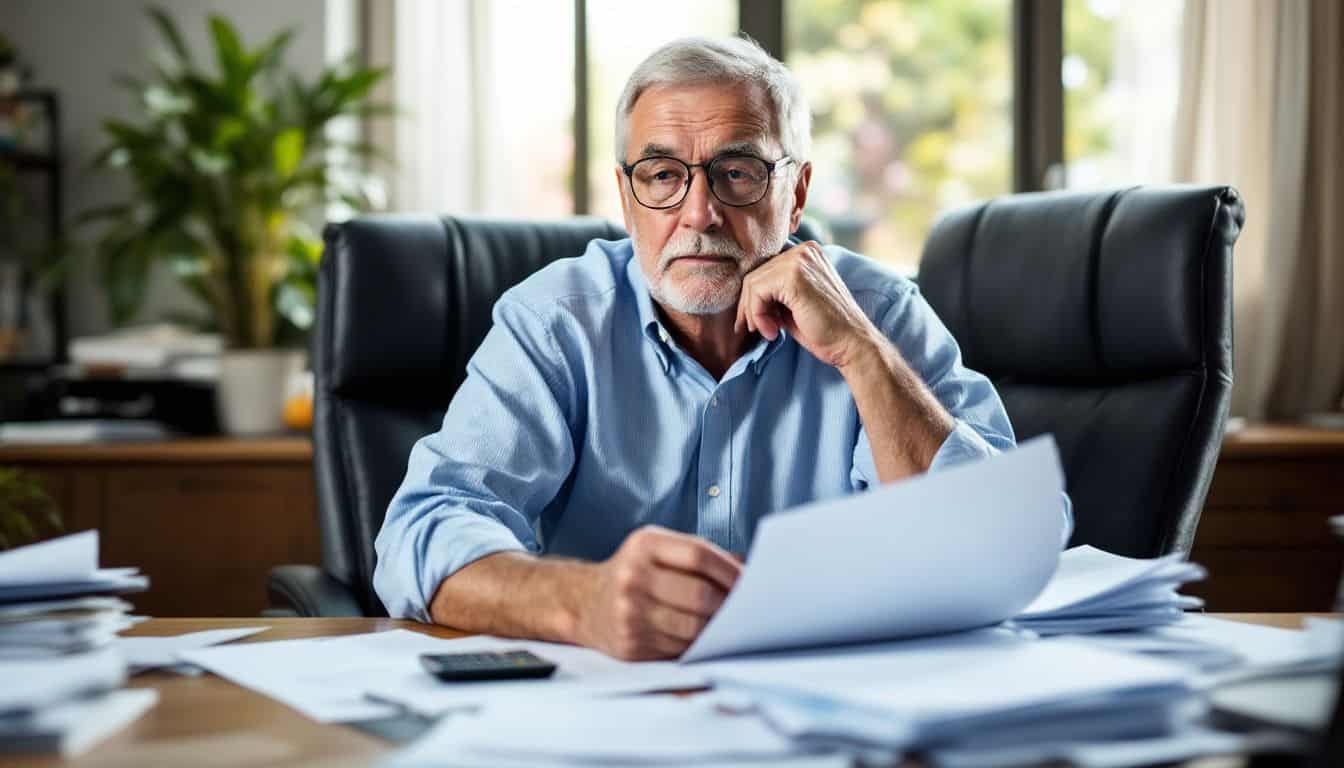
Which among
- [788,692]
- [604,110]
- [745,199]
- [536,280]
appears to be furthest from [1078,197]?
[604,110]

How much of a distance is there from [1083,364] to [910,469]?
0.52 m

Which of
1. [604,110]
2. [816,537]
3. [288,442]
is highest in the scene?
[604,110]

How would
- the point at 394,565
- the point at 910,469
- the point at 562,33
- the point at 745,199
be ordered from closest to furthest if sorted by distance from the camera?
1. the point at 394,565
2. the point at 910,469
3. the point at 745,199
4. the point at 562,33

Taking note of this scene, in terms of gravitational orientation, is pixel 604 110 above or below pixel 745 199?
above

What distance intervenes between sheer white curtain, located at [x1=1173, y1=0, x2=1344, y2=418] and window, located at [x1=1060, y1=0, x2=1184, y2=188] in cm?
7

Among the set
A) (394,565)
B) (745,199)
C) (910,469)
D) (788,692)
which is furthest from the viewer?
(745,199)

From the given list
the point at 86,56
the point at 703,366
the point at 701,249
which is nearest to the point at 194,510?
the point at 86,56

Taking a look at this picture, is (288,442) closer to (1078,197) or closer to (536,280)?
(536,280)

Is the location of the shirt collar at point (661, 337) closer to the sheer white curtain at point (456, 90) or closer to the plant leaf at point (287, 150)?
the plant leaf at point (287, 150)

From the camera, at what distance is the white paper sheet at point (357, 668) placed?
820mm

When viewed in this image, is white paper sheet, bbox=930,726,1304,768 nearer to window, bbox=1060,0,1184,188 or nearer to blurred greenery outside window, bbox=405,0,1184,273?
blurred greenery outside window, bbox=405,0,1184,273

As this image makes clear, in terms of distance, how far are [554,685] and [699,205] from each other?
74 centimetres

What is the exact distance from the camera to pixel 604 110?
352 cm

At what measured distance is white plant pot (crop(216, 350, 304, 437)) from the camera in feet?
9.54
